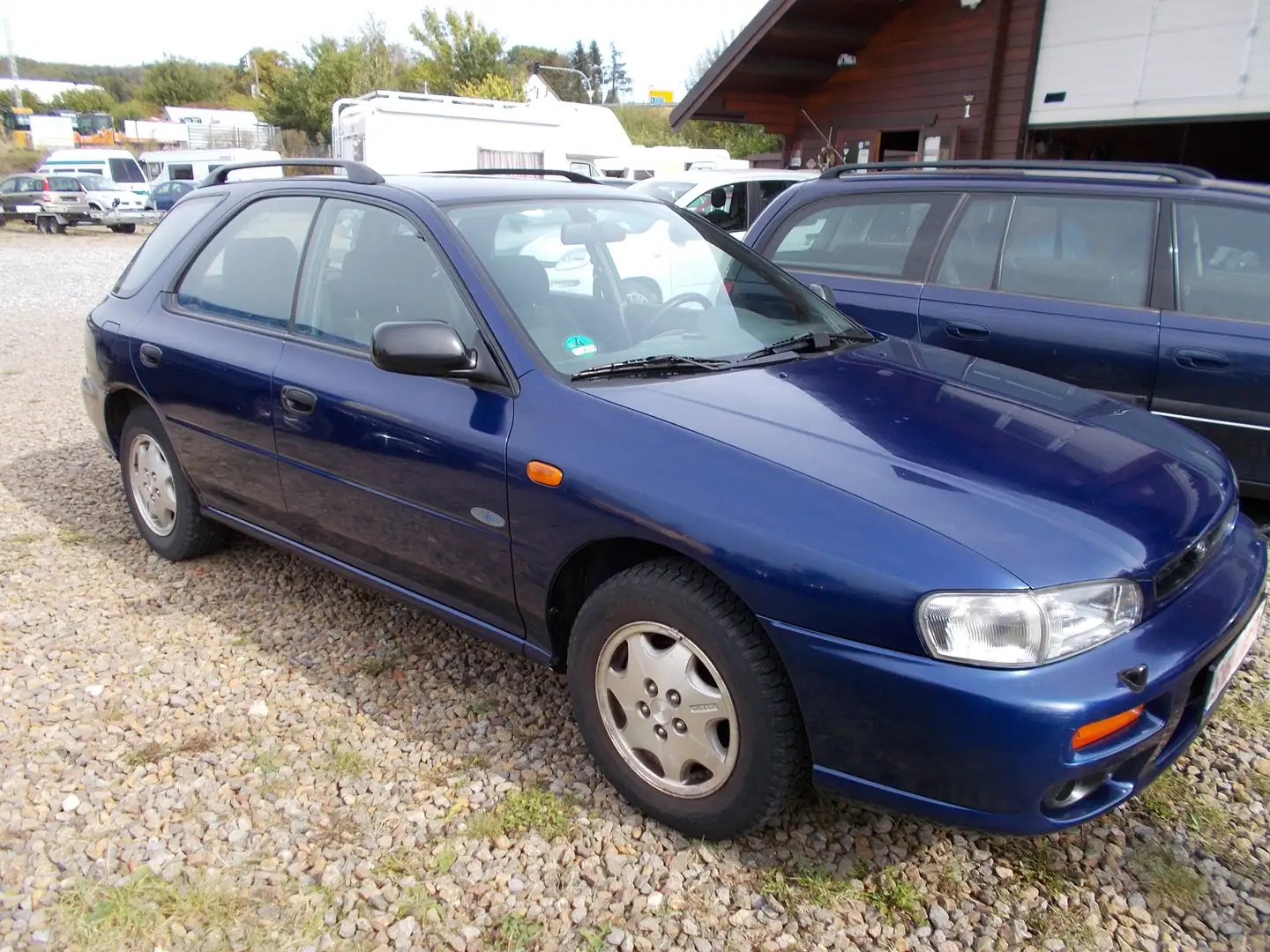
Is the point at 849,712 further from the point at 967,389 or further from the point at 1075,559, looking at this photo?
the point at 967,389

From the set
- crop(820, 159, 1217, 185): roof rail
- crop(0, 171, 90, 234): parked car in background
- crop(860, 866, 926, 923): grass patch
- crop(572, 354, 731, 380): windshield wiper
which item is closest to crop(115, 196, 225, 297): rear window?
crop(572, 354, 731, 380): windshield wiper

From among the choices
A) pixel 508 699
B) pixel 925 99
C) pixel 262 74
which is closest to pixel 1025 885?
pixel 508 699

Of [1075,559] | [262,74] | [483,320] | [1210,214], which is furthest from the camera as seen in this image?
[262,74]

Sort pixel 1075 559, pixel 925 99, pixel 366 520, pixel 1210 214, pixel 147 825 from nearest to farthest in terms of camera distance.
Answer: pixel 1075 559
pixel 147 825
pixel 366 520
pixel 1210 214
pixel 925 99

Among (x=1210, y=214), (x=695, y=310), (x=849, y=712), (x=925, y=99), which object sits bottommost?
(x=849, y=712)

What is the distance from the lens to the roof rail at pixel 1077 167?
428 centimetres

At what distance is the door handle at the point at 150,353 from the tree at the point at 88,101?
A: 84.3 metres

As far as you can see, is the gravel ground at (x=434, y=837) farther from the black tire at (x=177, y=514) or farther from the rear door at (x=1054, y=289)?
the rear door at (x=1054, y=289)

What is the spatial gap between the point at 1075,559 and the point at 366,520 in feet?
6.95

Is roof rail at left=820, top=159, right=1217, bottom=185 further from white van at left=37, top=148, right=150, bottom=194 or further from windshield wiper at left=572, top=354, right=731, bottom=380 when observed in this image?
white van at left=37, top=148, right=150, bottom=194

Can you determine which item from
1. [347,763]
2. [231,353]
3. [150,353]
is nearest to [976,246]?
[231,353]

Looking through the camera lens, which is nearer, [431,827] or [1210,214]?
[431,827]

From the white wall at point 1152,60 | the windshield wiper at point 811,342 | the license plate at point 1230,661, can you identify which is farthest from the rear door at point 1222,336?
the white wall at point 1152,60

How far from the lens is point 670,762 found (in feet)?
8.11
